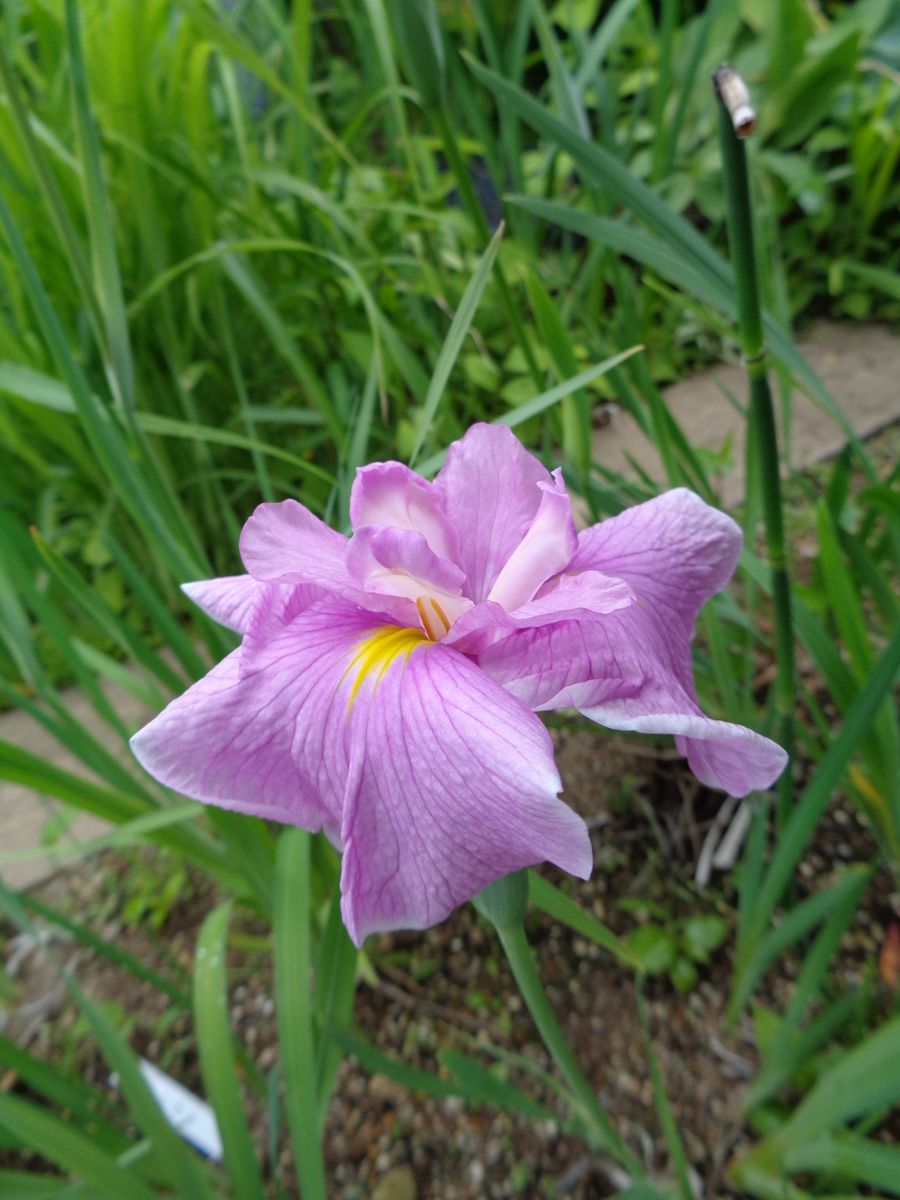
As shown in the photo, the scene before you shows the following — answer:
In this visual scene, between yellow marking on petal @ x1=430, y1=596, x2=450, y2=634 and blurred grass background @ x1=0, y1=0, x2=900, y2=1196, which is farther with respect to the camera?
blurred grass background @ x1=0, y1=0, x2=900, y2=1196

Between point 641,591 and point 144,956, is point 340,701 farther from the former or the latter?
point 144,956

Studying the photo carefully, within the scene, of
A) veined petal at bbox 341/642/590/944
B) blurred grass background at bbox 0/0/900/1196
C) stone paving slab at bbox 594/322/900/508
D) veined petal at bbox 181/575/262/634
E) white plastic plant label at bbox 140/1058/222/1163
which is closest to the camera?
veined petal at bbox 341/642/590/944

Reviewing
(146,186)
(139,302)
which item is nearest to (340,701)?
(139,302)

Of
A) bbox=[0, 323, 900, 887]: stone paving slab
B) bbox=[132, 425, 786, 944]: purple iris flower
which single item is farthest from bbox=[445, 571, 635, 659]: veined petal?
bbox=[0, 323, 900, 887]: stone paving slab

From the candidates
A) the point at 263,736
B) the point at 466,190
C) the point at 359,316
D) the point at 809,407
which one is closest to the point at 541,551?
the point at 263,736

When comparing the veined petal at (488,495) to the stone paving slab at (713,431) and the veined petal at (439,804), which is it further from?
the stone paving slab at (713,431)

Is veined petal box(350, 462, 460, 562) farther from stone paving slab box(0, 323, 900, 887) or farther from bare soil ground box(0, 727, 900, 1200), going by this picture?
stone paving slab box(0, 323, 900, 887)
